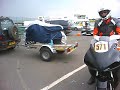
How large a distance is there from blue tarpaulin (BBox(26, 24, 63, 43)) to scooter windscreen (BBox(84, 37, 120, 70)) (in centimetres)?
541

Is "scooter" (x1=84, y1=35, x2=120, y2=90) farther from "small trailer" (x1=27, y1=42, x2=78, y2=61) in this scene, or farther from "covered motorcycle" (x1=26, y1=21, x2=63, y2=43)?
"covered motorcycle" (x1=26, y1=21, x2=63, y2=43)

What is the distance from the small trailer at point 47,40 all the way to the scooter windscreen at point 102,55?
15.7ft

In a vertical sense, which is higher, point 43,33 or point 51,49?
point 43,33

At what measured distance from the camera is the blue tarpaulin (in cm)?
1027

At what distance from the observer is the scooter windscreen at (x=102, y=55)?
456cm

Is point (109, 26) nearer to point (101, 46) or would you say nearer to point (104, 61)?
point (101, 46)

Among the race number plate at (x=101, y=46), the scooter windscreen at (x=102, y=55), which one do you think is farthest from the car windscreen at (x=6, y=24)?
the race number plate at (x=101, y=46)

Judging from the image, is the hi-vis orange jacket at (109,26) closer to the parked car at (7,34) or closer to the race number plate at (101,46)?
the race number plate at (101,46)

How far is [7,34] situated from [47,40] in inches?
89.1

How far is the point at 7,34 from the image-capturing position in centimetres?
1148

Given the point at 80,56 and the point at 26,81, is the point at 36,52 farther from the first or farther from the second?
A: the point at 26,81

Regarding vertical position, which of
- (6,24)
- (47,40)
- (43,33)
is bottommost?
(47,40)

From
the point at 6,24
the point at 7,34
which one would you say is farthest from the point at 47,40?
the point at 6,24

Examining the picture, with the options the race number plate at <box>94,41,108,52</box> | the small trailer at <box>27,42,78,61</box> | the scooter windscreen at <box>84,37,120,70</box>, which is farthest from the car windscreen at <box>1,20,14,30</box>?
the race number plate at <box>94,41,108,52</box>
